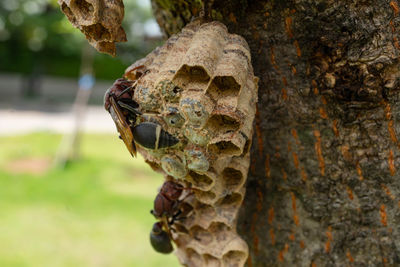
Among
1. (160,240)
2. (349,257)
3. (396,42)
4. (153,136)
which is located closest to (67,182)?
(160,240)

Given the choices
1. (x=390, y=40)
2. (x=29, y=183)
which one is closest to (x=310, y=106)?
(x=390, y=40)

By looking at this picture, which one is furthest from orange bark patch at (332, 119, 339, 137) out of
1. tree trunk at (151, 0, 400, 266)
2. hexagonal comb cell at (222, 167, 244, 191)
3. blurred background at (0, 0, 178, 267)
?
blurred background at (0, 0, 178, 267)

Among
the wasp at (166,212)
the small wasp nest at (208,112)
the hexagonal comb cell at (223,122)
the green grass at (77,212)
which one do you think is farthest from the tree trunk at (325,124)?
the green grass at (77,212)

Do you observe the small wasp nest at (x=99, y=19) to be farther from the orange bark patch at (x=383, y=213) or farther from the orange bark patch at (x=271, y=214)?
the orange bark patch at (x=383, y=213)

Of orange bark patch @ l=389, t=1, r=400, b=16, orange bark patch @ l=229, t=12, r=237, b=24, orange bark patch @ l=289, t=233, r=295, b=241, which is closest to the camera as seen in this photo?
orange bark patch @ l=389, t=1, r=400, b=16

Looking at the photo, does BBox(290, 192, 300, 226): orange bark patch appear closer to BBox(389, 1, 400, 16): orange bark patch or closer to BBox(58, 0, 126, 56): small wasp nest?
BBox(389, 1, 400, 16): orange bark patch

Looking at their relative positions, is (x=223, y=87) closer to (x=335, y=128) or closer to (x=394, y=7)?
(x=335, y=128)
